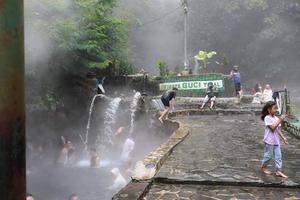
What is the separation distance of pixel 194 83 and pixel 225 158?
49.7ft

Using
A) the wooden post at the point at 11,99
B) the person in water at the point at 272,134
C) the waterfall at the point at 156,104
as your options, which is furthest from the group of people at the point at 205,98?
the wooden post at the point at 11,99

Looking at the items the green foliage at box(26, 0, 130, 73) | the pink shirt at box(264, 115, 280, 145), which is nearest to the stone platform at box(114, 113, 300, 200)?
the pink shirt at box(264, 115, 280, 145)

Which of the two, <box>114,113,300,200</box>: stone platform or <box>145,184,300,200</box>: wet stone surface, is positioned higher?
<box>114,113,300,200</box>: stone platform

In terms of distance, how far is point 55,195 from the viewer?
44.7 ft

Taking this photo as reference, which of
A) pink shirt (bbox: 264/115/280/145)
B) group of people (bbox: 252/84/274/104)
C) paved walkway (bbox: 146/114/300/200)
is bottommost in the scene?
paved walkway (bbox: 146/114/300/200)

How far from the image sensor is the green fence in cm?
2386

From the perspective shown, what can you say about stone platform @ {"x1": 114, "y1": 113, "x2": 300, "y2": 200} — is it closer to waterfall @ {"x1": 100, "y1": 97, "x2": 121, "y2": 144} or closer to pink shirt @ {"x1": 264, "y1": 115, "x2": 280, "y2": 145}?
pink shirt @ {"x1": 264, "y1": 115, "x2": 280, "y2": 145}

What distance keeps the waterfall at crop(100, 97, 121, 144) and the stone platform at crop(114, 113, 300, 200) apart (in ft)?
28.8

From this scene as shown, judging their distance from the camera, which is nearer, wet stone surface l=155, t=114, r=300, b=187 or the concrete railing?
wet stone surface l=155, t=114, r=300, b=187

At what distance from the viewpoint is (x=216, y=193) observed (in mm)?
6668

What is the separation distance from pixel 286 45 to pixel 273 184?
39490mm

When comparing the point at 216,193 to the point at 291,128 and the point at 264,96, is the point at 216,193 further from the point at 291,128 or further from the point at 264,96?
the point at 264,96

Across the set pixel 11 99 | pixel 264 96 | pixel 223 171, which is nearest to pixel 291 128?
pixel 223 171

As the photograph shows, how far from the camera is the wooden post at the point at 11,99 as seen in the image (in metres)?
1.56
